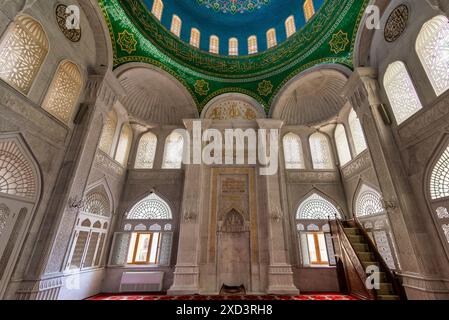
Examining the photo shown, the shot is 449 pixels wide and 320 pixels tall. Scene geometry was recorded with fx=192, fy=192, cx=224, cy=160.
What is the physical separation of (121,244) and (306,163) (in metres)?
8.21

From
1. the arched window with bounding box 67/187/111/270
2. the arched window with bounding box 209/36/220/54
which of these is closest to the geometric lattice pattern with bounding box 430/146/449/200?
the arched window with bounding box 209/36/220/54

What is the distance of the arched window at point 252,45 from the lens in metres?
9.05

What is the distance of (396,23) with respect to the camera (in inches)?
196

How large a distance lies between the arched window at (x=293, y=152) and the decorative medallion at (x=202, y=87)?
13.9 feet

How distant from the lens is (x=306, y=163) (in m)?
8.52

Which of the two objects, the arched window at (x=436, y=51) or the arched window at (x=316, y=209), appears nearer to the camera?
the arched window at (x=436, y=51)

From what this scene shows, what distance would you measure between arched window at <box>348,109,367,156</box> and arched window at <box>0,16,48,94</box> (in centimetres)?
959

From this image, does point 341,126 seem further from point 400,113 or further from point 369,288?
point 369,288

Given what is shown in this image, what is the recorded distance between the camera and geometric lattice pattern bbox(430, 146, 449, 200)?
3.90m

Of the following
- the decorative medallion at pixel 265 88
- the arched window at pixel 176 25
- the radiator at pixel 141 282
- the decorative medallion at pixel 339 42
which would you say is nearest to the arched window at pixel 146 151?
the radiator at pixel 141 282

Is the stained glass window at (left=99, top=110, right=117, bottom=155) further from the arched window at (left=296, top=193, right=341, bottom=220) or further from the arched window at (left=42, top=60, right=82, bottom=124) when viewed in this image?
the arched window at (left=296, top=193, right=341, bottom=220)

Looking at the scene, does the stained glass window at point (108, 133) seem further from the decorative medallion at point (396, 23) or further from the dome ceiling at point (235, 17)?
the decorative medallion at point (396, 23)

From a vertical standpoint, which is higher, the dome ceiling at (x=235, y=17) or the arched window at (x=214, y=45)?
Result: the dome ceiling at (x=235, y=17)
